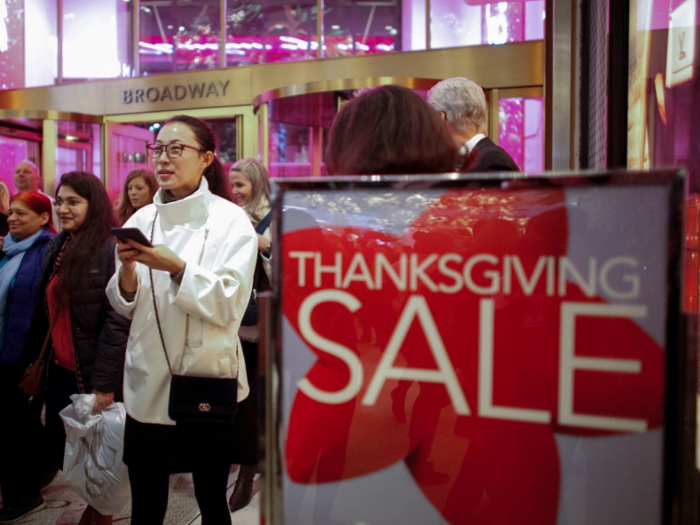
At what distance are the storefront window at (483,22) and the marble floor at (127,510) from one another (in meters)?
6.59

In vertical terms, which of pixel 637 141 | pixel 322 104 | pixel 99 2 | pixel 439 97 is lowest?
pixel 637 141

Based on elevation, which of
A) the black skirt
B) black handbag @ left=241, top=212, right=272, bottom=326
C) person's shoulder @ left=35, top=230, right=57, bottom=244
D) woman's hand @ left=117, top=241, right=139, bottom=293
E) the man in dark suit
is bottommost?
the black skirt

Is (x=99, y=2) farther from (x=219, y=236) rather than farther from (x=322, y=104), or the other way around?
(x=219, y=236)

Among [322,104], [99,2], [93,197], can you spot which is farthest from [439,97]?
[99,2]

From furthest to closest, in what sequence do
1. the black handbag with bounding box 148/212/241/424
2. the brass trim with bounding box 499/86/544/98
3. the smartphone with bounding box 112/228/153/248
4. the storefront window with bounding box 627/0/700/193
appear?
the brass trim with bounding box 499/86/544/98 → the black handbag with bounding box 148/212/241/424 → the storefront window with bounding box 627/0/700/193 → the smartphone with bounding box 112/228/153/248

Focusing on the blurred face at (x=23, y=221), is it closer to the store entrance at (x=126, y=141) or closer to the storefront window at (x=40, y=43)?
the store entrance at (x=126, y=141)

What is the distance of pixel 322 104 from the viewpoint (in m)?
6.82

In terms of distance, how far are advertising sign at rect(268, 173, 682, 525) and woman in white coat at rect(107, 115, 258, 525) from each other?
765mm

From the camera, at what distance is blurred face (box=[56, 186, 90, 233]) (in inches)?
101

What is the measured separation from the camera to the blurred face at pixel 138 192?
138 inches

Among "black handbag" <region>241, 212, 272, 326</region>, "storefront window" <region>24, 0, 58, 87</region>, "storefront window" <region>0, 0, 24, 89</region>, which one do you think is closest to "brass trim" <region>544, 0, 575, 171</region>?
"black handbag" <region>241, 212, 272, 326</region>

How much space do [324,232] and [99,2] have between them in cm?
1129

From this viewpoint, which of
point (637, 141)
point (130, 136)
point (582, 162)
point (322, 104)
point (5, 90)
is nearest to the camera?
point (637, 141)

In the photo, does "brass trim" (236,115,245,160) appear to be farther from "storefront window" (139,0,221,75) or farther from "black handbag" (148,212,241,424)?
"black handbag" (148,212,241,424)
